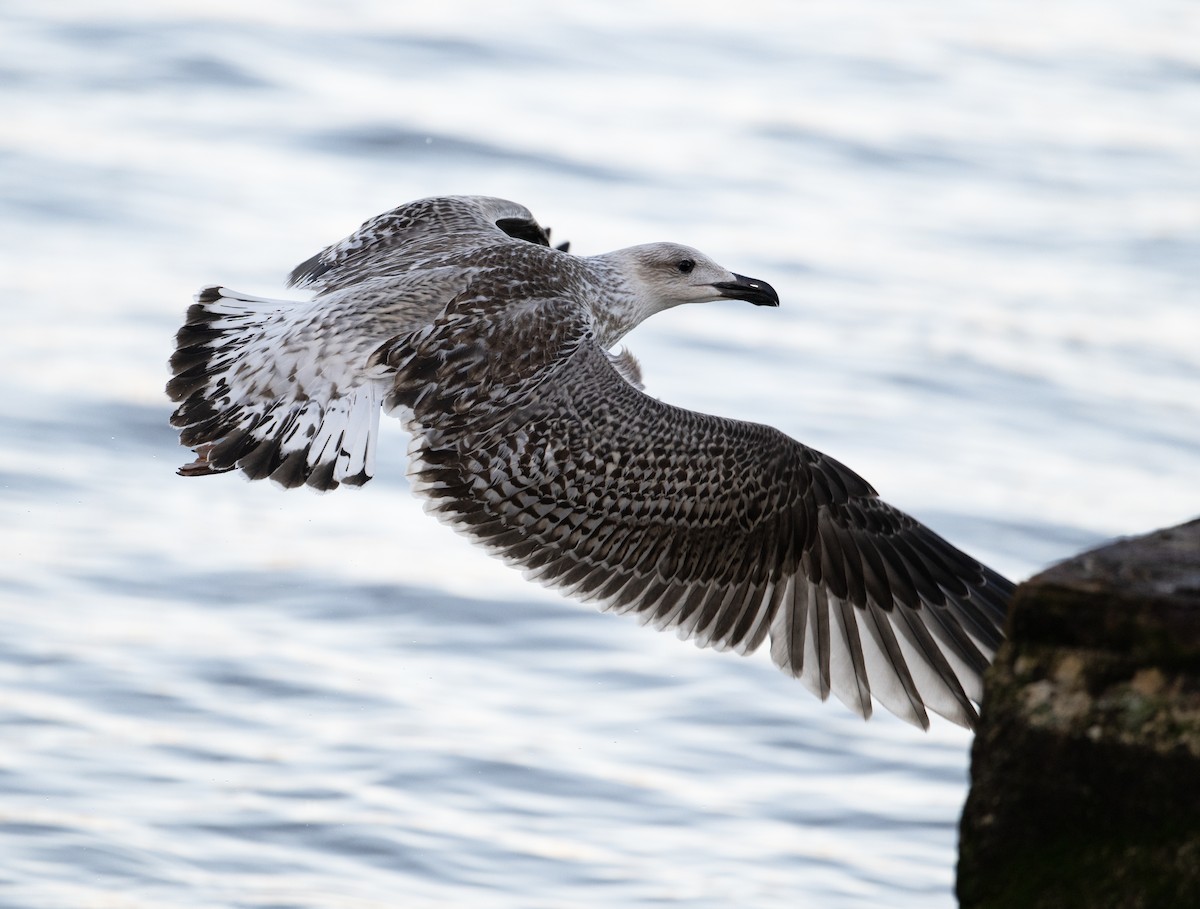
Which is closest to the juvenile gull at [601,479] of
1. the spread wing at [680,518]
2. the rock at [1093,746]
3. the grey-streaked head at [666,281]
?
the spread wing at [680,518]

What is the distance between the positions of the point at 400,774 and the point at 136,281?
433 cm

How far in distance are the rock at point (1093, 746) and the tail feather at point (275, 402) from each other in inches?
98.5

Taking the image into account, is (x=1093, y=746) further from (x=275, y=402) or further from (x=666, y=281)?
(x=666, y=281)

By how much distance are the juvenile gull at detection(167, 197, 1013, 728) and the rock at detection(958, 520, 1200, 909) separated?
6.77ft

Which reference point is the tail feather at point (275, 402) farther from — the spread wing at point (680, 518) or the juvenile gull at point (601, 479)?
Answer: the spread wing at point (680, 518)

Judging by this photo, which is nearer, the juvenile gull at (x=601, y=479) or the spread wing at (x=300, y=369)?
the juvenile gull at (x=601, y=479)

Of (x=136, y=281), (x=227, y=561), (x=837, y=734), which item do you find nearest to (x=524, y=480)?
(x=837, y=734)

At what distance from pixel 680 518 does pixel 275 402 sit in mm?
1277

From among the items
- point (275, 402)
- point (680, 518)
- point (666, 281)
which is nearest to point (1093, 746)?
point (680, 518)

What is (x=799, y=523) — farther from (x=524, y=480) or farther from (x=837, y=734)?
(x=837, y=734)

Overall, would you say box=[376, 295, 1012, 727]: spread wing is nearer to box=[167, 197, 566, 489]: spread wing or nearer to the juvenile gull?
the juvenile gull

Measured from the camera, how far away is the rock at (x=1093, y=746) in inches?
135

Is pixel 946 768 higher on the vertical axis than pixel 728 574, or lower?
lower

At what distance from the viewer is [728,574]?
580 cm
